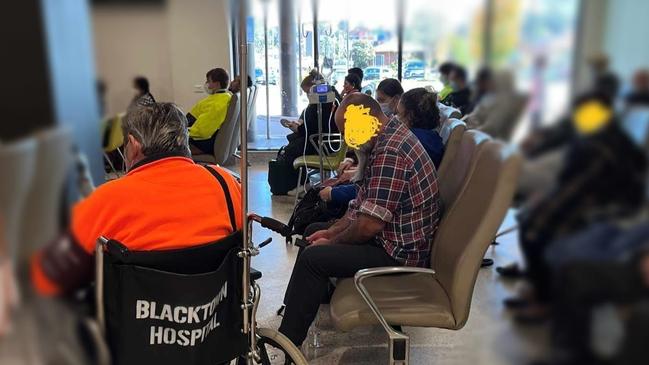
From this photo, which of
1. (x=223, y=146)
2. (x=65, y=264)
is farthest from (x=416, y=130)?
(x=65, y=264)

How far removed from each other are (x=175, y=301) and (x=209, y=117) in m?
0.57

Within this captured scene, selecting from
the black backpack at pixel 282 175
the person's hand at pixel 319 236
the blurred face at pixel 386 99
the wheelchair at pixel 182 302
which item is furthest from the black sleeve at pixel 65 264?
the black backpack at pixel 282 175

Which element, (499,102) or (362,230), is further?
(362,230)

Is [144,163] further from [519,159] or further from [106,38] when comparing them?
[519,159]

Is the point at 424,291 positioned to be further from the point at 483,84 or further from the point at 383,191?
the point at 483,84

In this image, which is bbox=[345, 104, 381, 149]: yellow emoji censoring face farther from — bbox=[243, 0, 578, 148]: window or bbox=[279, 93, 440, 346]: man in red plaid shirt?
bbox=[243, 0, 578, 148]: window

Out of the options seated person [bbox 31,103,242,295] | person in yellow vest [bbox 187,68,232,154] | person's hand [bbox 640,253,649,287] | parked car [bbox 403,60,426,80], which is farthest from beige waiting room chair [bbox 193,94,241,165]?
person's hand [bbox 640,253,649,287]

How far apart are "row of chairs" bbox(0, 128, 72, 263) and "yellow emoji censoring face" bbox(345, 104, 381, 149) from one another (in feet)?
5.87

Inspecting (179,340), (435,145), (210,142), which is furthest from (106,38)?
(435,145)

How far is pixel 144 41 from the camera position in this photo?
0.39 m

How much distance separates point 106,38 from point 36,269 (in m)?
0.16

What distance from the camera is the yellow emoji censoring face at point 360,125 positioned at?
211 cm

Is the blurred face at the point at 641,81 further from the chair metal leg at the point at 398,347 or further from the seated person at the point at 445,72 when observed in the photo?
the chair metal leg at the point at 398,347

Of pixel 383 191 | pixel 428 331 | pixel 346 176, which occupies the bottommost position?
pixel 428 331
